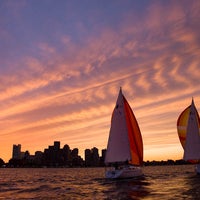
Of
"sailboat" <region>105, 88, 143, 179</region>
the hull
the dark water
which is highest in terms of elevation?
"sailboat" <region>105, 88, 143, 179</region>

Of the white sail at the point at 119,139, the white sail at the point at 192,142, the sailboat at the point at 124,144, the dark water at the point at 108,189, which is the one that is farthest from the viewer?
the white sail at the point at 192,142

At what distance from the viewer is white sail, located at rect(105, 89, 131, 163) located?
57.0m

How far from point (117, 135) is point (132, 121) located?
3.88 metres

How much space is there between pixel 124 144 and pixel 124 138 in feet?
3.36

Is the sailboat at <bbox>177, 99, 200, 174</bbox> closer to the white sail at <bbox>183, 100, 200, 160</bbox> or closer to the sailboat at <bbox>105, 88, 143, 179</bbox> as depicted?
the white sail at <bbox>183, 100, 200, 160</bbox>

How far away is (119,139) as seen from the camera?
5778 centimetres

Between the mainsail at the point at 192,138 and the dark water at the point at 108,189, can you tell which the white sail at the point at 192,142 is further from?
the dark water at the point at 108,189

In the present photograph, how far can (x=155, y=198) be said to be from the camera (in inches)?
1276

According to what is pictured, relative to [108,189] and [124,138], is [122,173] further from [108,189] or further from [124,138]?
[108,189]

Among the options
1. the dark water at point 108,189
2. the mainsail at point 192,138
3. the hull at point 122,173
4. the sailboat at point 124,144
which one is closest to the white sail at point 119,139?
the sailboat at point 124,144

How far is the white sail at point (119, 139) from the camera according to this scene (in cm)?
5703

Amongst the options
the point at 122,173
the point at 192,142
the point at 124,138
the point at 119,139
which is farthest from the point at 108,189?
the point at 192,142

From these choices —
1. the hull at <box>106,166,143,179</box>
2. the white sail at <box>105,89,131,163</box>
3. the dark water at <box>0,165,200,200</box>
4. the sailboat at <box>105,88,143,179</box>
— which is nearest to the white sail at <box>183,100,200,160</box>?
the dark water at <box>0,165,200,200</box>

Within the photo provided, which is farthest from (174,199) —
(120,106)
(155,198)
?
(120,106)
